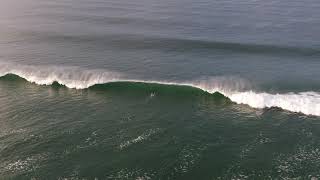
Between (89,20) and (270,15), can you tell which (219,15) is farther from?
(89,20)

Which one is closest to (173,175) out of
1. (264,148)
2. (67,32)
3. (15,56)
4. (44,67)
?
(264,148)

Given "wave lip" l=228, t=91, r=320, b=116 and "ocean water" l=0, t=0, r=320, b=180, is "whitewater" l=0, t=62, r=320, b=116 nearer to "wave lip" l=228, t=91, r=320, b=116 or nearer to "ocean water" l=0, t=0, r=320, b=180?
"wave lip" l=228, t=91, r=320, b=116

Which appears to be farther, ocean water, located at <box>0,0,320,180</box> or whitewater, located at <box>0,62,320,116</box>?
whitewater, located at <box>0,62,320,116</box>

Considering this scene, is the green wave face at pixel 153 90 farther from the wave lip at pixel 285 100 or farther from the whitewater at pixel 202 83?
the wave lip at pixel 285 100

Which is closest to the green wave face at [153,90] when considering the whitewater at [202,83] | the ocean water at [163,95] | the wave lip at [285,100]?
the ocean water at [163,95]

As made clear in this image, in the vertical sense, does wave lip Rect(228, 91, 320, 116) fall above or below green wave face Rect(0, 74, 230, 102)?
below

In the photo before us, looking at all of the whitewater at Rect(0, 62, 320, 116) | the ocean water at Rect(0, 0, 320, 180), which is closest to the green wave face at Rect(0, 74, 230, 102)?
the ocean water at Rect(0, 0, 320, 180)

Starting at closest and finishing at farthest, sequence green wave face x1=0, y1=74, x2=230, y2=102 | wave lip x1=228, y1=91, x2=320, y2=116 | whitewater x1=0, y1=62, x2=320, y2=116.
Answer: wave lip x1=228, y1=91, x2=320, y2=116, whitewater x1=0, y1=62, x2=320, y2=116, green wave face x1=0, y1=74, x2=230, y2=102
